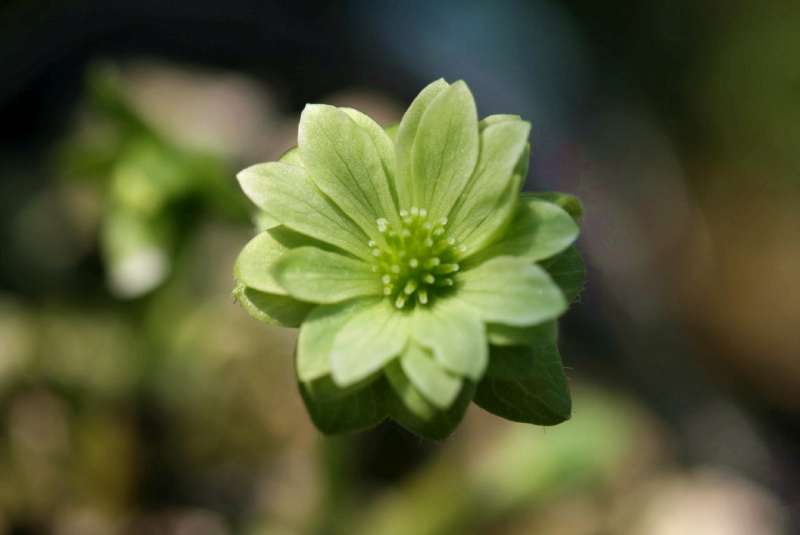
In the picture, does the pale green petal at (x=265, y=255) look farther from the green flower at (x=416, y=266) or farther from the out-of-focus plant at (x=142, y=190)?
the out-of-focus plant at (x=142, y=190)

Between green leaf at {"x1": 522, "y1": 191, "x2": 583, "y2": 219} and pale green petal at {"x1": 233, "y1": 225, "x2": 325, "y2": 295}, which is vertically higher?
green leaf at {"x1": 522, "y1": 191, "x2": 583, "y2": 219}

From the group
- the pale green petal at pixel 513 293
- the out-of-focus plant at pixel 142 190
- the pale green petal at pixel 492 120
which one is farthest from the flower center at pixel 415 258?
the out-of-focus plant at pixel 142 190

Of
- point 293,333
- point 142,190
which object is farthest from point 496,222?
point 293,333

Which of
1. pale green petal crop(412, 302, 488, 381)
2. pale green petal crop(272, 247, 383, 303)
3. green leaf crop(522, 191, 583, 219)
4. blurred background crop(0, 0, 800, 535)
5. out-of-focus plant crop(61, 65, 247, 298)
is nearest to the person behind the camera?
pale green petal crop(412, 302, 488, 381)

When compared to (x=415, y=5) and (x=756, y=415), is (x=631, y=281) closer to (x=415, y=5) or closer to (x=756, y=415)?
(x=756, y=415)

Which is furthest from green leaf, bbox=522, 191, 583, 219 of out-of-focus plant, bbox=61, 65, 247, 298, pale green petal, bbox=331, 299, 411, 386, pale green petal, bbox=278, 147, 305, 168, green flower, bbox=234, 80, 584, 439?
out-of-focus plant, bbox=61, 65, 247, 298

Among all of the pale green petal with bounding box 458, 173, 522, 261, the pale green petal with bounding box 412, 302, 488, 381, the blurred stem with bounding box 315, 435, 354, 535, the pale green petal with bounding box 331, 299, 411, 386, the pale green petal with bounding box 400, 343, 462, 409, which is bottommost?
the blurred stem with bounding box 315, 435, 354, 535

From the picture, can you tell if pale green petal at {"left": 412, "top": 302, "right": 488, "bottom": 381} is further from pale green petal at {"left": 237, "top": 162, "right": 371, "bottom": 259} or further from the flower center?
pale green petal at {"left": 237, "top": 162, "right": 371, "bottom": 259}
